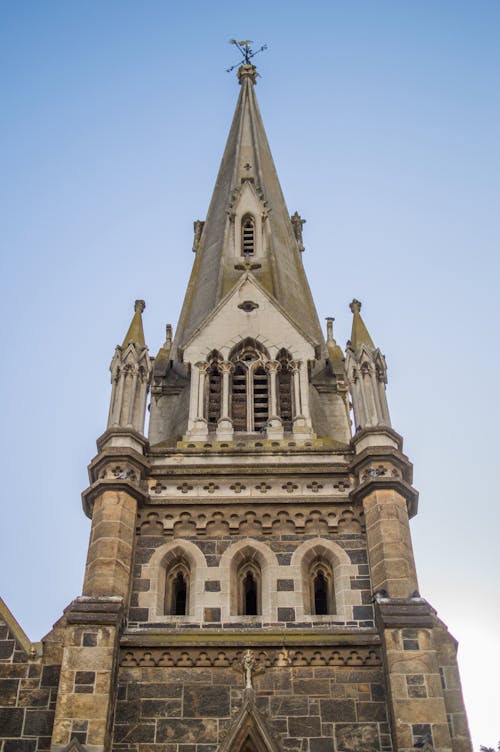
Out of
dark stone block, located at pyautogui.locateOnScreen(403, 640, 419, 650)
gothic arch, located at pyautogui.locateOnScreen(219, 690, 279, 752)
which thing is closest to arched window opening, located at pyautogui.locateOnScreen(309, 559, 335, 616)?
dark stone block, located at pyautogui.locateOnScreen(403, 640, 419, 650)

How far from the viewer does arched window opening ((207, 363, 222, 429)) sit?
2229cm

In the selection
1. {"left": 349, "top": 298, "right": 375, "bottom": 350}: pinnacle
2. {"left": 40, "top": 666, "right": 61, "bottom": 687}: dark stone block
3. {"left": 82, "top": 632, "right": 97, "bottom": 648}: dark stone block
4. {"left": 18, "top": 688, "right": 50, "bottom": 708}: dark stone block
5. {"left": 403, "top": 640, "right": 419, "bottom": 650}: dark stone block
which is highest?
{"left": 349, "top": 298, "right": 375, "bottom": 350}: pinnacle

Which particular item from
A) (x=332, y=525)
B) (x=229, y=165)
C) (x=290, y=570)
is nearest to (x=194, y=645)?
(x=290, y=570)

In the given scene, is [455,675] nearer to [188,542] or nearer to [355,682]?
[355,682]

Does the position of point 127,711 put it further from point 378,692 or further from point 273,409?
point 273,409

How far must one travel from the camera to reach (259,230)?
94.6 ft

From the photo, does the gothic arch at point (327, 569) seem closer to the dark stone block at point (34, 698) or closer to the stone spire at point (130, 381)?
the stone spire at point (130, 381)

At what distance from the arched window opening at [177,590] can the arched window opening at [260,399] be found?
453cm

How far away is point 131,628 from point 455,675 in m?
5.28

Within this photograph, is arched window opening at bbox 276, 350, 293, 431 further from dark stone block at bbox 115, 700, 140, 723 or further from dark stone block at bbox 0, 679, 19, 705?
dark stone block at bbox 0, 679, 19, 705

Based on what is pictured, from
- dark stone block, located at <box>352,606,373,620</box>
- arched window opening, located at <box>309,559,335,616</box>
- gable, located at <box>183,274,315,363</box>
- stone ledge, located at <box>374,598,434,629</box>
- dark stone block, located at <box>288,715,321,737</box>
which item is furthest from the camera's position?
gable, located at <box>183,274,315,363</box>

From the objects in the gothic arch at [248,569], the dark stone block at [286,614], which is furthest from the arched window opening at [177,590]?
the dark stone block at [286,614]

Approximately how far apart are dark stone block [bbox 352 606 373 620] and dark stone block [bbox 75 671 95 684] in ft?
14.5

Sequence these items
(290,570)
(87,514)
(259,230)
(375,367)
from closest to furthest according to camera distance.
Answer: (290,570) < (87,514) < (375,367) < (259,230)
